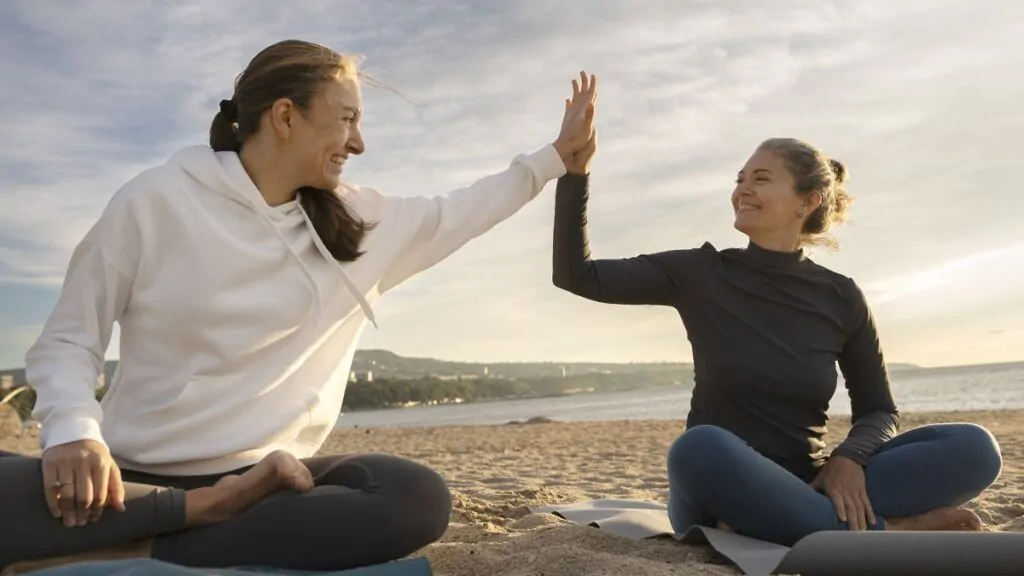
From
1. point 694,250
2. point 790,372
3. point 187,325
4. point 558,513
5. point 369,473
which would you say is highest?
point 694,250

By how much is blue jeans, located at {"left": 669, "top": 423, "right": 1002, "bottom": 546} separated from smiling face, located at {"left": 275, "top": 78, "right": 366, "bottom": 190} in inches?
54.8

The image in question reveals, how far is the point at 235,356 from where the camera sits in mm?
2557

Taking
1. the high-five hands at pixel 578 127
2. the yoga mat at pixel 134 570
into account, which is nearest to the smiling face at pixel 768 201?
the high-five hands at pixel 578 127

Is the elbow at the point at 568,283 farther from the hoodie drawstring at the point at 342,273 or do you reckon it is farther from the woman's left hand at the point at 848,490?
the woman's left hand at the point at 848,490

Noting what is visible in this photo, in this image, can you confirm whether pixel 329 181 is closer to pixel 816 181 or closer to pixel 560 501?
pixel 816 181

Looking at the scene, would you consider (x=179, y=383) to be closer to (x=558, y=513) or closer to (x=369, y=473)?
(x=369, y=473)

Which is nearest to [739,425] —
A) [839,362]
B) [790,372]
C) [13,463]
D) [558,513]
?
[790,372]

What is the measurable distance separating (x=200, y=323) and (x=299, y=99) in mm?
718

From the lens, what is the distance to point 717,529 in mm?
3027

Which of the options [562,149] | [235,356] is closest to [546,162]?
[562,149]

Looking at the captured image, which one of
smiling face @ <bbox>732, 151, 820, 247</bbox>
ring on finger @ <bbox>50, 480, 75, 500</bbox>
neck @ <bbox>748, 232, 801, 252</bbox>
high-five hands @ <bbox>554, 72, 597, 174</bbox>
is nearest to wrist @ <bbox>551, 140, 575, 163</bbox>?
high-five hands @ <bbox>554, 72, 597, 174</bbox>

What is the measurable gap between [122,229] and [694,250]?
1969mm

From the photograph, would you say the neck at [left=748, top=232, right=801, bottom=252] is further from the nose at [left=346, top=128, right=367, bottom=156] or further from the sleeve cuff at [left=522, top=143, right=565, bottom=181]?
the nose at [left=346, top=128, right=367, bottom=156]

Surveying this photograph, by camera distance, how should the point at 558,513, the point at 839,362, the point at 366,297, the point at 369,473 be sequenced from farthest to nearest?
the point at 558,513, the point at 839,362, the point at 366,297, the point at 369,473
